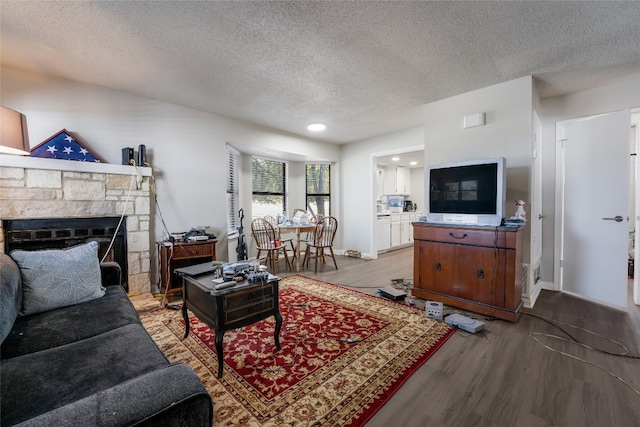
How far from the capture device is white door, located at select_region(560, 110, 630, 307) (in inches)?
113

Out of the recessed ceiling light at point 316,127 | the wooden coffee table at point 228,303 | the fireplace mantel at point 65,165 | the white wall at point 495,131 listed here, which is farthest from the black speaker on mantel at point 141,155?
the white wall at point 495,131

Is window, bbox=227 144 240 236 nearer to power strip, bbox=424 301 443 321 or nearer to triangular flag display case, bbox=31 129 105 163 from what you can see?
triangular flag display case, bbox=31 129 105 163

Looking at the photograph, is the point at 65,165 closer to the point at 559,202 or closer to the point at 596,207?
the point at 559,202

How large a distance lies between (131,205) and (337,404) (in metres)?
3.05

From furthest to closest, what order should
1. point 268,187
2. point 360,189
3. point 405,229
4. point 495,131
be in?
point 405,229 → point 360,189 → point 268,187 → point 495,131

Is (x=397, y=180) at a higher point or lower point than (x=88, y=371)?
higher

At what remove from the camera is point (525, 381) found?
169cm

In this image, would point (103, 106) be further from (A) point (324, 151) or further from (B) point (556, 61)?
(B) point (556, 61)

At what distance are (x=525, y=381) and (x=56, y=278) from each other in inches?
122

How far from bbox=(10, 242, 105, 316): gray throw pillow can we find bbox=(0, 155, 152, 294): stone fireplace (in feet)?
3.84

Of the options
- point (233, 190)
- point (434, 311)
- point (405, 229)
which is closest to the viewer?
point (434, 311)

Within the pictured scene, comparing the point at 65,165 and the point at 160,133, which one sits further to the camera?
the point at 160,133

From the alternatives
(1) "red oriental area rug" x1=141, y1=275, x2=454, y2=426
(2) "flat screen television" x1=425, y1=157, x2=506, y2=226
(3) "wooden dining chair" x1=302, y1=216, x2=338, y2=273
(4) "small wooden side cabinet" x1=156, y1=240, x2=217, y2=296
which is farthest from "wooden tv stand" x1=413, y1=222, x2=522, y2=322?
(4) "small wooden side cabinet" x1=156, y1=240, x2=217, y2=296

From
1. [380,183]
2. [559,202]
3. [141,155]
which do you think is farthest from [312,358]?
[380,183]
